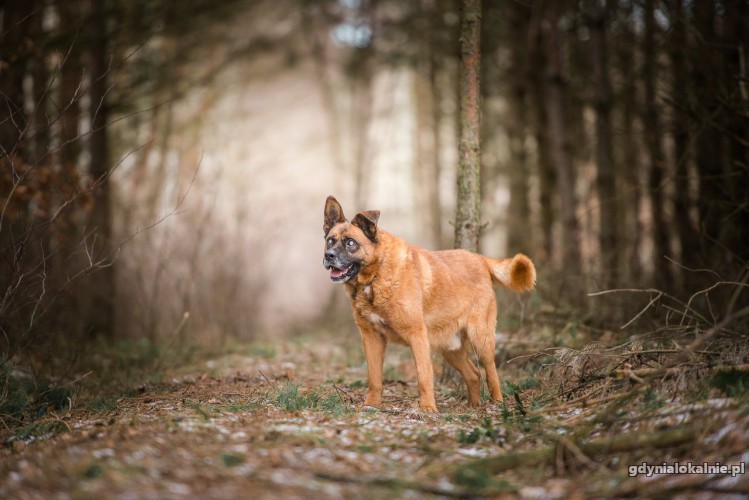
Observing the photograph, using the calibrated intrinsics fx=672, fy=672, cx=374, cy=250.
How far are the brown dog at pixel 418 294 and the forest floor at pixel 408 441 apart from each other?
1.66 ft

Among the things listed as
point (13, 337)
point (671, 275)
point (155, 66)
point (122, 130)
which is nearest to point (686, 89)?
point (671, 275)

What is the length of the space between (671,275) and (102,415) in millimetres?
9528

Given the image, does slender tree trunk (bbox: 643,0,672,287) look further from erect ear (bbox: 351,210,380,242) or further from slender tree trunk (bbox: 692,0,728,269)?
erect ear (bbox: 351,210,380,242)

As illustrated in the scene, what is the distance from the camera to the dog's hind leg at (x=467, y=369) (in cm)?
709

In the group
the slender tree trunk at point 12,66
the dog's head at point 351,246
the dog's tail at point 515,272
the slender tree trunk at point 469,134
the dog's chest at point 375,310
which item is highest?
the slender tree trunk at point 12,66

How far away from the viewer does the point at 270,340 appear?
1345 cm

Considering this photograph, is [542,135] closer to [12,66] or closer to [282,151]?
[12,66]

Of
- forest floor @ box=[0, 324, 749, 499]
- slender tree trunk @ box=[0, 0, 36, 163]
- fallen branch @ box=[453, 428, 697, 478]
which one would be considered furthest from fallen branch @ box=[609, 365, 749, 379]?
slender tree trunk @ box=[0, 0, 36, 163]

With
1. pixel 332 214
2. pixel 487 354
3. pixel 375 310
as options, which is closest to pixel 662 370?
pixel 487 354

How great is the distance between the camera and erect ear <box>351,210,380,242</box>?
6547 mm

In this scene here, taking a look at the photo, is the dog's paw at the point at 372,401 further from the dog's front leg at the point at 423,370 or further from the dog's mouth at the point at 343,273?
the dog's mouth at the point at 343,273

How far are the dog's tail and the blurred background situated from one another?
1.32 metres

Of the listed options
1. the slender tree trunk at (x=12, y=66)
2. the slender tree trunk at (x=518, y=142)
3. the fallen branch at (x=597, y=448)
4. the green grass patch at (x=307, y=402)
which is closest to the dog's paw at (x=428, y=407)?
the green grass patch at (x=307, y=402)

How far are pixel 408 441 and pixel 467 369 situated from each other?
2183 millimetres
